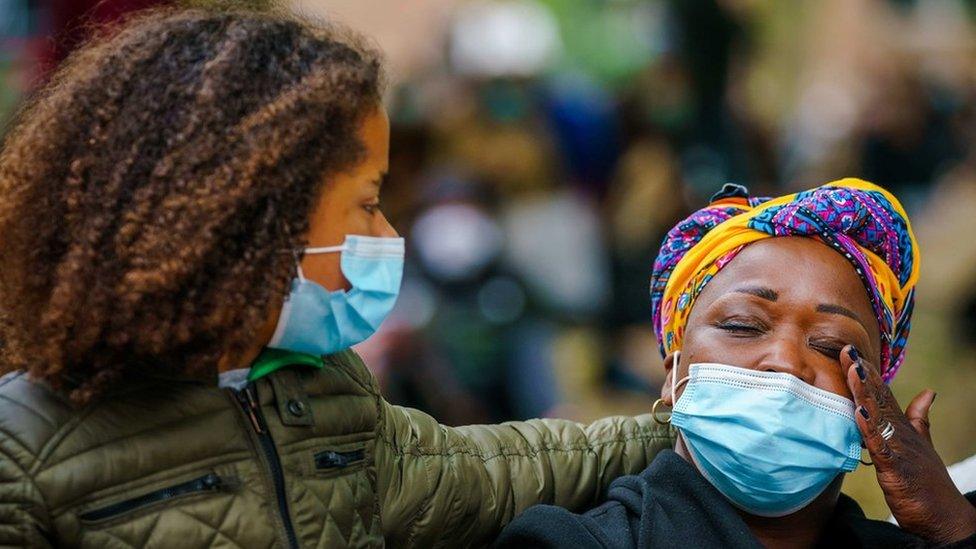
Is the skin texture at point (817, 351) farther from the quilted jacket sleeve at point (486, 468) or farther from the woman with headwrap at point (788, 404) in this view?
the quilted jacket sleeve at point (486, 468)

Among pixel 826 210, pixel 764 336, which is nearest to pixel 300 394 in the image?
pixel 764 336

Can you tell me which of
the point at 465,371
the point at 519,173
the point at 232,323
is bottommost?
the point at 465,371

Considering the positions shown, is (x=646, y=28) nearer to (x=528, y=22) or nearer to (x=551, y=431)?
(x=528, y=22)

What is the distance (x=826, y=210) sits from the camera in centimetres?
287

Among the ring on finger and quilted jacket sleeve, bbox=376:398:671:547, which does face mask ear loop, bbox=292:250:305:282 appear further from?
the ring on finger

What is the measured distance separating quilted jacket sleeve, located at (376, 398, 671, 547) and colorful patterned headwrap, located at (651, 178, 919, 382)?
28 cm

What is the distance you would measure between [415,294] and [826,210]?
4.18 m

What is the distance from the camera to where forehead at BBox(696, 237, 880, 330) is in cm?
283

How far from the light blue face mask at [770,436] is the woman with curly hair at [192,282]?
2.41 ft

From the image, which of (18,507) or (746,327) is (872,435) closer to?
(746,327)

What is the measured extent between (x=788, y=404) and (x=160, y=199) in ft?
4.35

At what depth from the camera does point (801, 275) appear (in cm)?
285

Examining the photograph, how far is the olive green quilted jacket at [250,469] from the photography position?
7.00ft

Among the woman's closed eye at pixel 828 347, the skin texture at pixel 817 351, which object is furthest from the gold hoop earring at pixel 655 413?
the woman's closed eye at pixel 828 347
